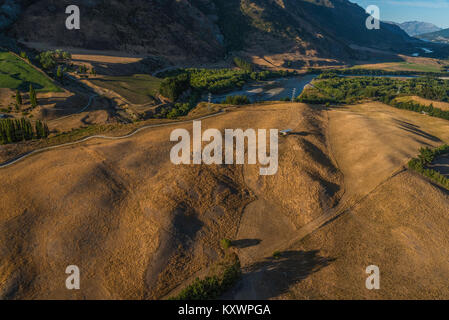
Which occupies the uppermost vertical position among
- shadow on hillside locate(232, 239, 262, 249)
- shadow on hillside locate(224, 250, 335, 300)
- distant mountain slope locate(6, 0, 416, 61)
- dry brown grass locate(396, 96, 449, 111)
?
distant mountain slope locate(6, 0, 416, 61)

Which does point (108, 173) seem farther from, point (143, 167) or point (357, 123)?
point (357, 123)

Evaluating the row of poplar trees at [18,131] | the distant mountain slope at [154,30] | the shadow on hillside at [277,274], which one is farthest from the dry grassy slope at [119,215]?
the distant mountain slope at [154,30]

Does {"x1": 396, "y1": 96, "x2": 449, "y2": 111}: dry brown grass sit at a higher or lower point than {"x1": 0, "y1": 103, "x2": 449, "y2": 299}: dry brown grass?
higher

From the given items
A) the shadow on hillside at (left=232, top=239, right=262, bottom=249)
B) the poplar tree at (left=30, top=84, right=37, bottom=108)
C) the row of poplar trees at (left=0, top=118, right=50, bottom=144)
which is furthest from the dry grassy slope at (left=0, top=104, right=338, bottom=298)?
the poplar tree at (left=30, top=84, right=37, bottom=108)

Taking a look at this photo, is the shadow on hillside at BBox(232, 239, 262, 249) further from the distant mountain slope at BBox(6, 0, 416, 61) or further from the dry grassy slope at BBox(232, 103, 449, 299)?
the distant mountain slope at BBox(6, 0, 416, 61)

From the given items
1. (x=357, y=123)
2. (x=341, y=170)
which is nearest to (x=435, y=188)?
(x=341, y=170)

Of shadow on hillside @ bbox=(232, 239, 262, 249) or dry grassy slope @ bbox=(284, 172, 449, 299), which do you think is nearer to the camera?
dry grassy slope @ bbox=(284, 172, 449, 299)

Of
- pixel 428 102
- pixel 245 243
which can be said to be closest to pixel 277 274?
pixel 245 243

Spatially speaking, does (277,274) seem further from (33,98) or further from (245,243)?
(33,98)
